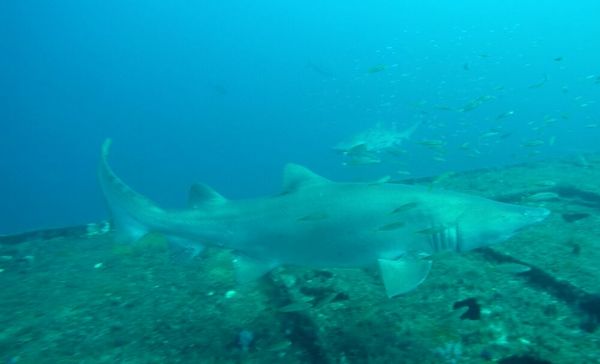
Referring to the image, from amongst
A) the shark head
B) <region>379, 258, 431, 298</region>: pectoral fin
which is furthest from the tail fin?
the shark head

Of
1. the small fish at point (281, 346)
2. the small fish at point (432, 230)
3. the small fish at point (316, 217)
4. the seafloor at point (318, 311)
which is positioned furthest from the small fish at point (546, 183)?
the small fish at point (281, 346)

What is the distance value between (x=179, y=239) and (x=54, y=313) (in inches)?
75.8

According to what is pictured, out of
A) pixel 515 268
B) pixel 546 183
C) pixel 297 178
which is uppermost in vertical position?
pixel 297 178

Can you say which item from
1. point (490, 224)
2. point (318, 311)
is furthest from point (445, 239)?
point (318, 311)

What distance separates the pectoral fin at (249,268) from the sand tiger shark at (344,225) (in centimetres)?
1

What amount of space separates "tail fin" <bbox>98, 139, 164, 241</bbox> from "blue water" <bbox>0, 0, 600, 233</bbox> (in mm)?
37050

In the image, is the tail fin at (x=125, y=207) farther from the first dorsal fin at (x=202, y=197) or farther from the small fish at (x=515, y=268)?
the small fish at (x=515, y=268)

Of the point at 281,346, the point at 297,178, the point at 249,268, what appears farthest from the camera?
the point at 297,178

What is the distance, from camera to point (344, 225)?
3852 mm

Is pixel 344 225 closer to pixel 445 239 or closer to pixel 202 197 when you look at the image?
pixel 445 239

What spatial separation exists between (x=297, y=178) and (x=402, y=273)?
4.81 ft

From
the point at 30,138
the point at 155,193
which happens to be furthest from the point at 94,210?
the point at 30,138

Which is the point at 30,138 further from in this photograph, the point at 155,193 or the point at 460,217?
the point at 460,217

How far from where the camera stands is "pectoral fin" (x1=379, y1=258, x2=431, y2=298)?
11.1ft
